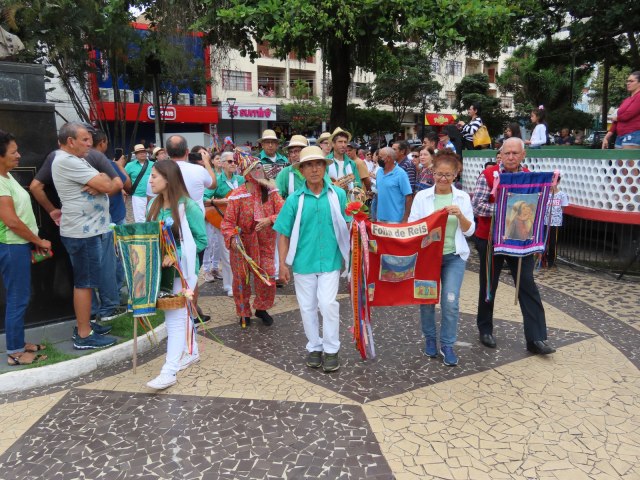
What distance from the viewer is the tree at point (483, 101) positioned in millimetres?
32750

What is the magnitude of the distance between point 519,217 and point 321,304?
1.89 metres

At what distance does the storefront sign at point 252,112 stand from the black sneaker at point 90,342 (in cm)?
3309

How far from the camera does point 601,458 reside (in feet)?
10.2

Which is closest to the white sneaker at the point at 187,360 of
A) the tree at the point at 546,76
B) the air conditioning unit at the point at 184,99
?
the tree at the point at 546,76

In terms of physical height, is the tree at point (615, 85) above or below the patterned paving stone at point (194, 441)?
above

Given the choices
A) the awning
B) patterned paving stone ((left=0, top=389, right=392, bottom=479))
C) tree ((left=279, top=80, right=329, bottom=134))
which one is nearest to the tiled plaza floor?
patterned paving stone ((left=0, top=389, right=392, bottom=479))

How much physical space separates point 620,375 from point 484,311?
3.92 ft

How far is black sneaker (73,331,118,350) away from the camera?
15.5 feet

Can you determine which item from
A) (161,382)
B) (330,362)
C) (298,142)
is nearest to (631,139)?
(298,142)

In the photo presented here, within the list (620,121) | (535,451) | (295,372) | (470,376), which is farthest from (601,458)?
(620,121)

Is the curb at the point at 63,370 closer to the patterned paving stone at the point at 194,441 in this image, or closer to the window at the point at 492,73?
the patterned paving stone at the point at 194,441

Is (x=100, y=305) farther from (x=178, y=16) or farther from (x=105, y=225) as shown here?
(x=178, y=16)

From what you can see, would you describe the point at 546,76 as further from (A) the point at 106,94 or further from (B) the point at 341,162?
(B) the point at 341,162

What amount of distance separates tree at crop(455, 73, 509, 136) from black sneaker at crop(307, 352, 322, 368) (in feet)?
Result: 99.8
